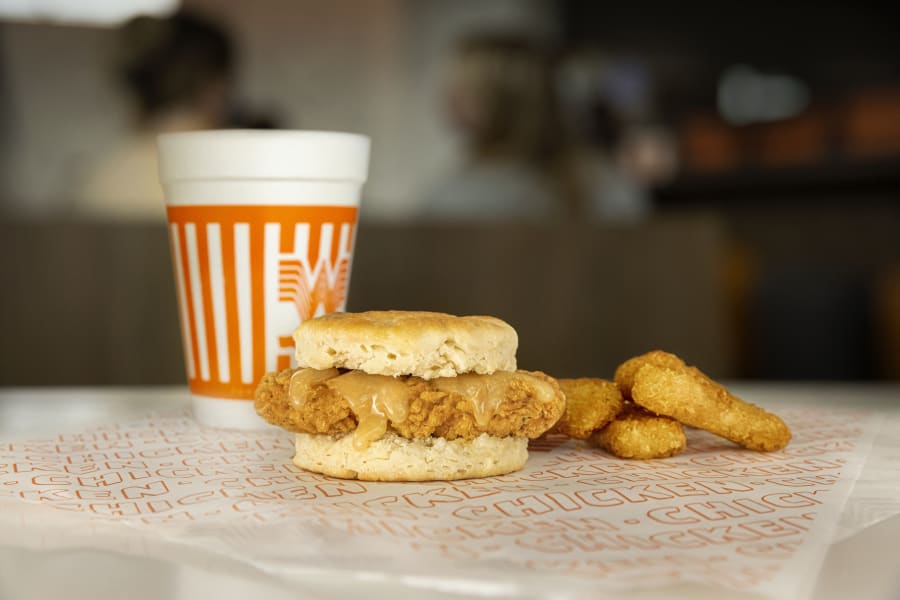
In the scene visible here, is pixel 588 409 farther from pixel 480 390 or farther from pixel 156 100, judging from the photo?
pixel 156 100

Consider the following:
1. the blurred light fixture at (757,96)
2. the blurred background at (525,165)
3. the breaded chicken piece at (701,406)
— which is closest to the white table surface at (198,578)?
the breaded chicken piece at (701,406)

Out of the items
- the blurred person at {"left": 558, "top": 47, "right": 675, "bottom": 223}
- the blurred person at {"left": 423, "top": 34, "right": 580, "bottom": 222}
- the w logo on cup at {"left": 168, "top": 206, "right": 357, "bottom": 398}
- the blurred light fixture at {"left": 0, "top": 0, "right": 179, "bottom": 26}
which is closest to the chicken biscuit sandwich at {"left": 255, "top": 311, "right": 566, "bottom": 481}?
the w logo on cup at {"left": 168, "top": 206, "right": 357, "bottom": 398}

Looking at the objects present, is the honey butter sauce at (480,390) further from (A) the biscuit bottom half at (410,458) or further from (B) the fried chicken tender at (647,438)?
(B) the fried chicken tender at (647,438)

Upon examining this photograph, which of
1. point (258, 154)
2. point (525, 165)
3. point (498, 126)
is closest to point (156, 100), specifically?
point (498, 126)

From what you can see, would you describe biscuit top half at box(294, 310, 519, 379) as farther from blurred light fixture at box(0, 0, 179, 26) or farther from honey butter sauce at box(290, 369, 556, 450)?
blurred light fixture at box(0, 0, 179, 26)

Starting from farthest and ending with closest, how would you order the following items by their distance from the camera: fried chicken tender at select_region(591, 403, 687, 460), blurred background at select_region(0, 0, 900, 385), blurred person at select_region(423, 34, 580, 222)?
blurred person at select_region(423, 34, 580, 222) → blurred background at select_region(0, 0, 900, 385) → fried chicken tender at select_region(591, 403, 687, 460)

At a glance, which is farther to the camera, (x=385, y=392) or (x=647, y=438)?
(x=647, y=438)

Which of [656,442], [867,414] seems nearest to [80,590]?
[656,442]
